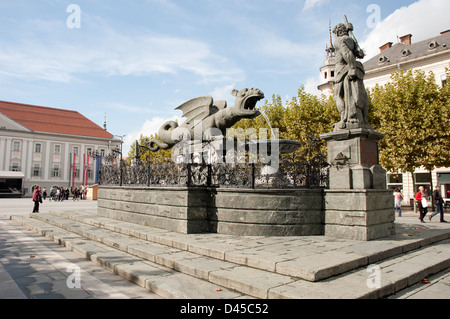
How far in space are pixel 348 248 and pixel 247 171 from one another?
3.18 metres

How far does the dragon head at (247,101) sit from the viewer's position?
32.5ft

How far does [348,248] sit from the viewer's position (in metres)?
6.26

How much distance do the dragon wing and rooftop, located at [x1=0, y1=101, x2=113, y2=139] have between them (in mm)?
54633

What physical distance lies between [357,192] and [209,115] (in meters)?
5.85

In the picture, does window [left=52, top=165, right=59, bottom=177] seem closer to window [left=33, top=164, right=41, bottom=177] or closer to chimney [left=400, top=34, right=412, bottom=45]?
window [left=33, top=164, right=41, bottom=177]

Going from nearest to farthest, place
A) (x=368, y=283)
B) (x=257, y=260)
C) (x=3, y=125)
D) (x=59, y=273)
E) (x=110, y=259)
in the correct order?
1. (x=368, y=283)
2. (x=257, y=260)
3. (x=59, y=273)
4. (x=110, y=259)
5. (x=3, y=125)

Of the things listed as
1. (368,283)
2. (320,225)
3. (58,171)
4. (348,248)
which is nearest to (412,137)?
(320,225)

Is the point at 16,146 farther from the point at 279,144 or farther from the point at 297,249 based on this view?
the point at 297,249

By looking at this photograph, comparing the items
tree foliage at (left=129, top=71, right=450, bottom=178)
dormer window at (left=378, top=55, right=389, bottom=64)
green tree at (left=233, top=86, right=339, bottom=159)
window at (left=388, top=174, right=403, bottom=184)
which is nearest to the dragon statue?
tree foliage at (left=129, top=71, right=450, bottom=178)

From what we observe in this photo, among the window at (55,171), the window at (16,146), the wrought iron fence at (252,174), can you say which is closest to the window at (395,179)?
the wrought iron fence at (252,174)

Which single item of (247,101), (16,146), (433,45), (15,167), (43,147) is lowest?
(247,101)

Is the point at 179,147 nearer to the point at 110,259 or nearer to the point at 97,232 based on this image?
the point at 97,232

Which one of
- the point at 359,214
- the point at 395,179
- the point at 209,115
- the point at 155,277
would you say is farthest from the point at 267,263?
the point at 395,179

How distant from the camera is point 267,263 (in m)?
5.17
